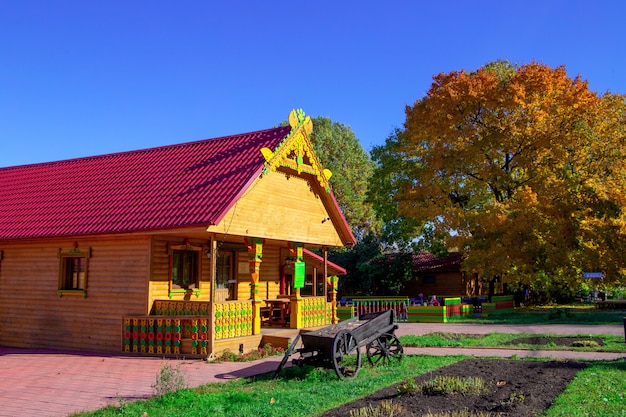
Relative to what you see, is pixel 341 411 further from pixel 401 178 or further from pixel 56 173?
pixel 401 178

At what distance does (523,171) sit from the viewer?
3241cm

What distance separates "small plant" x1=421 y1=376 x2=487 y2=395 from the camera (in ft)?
28.7

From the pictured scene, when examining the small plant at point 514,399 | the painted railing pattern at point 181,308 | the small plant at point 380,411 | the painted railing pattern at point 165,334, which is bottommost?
the small plant at point 380,411

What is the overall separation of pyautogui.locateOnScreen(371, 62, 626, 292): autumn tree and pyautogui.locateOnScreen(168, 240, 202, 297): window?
17250 mm

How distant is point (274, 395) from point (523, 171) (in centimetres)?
2707

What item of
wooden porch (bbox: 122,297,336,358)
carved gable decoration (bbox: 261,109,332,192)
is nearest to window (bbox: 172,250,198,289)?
wooden porch (bbox: 122,297,336,358)

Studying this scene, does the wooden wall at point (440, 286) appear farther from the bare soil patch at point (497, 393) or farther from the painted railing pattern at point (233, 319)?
the bare soil patch at point (497, 393)

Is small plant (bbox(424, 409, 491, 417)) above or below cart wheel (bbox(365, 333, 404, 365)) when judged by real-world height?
below

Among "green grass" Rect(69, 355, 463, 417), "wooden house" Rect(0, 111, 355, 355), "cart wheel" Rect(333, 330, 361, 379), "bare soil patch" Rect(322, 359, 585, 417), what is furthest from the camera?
"wooden house" Rect(0, 111, 355, 355)

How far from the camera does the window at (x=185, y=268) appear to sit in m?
16.4

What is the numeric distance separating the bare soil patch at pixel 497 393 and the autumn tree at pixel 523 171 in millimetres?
16381

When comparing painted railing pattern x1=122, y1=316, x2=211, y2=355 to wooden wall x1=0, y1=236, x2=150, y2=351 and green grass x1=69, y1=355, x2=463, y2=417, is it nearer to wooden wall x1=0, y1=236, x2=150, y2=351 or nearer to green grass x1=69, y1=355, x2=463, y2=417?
wooden wall x1=0, y1=236, x2=150, y2=351

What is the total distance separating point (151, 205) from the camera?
52.7 ft

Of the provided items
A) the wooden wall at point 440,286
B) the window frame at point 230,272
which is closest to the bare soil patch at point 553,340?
the window frame at point 230,272
